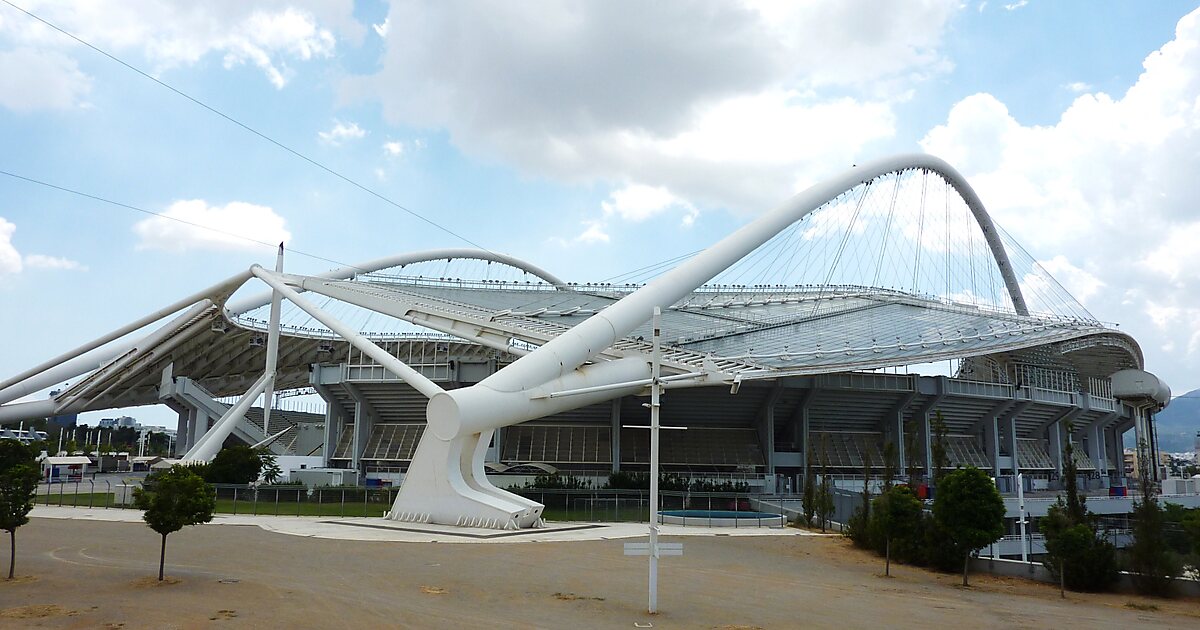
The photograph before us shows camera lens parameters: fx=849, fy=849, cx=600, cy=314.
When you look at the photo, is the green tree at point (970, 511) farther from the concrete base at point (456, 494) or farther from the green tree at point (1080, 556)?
the concrete base at point (456, 494)

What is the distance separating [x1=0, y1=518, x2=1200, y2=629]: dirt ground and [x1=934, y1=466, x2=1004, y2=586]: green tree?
116 cm

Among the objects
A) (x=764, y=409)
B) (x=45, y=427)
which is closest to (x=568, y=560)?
(x=764, y=409)

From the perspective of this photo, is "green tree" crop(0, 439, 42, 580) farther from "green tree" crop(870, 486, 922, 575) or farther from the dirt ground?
"green tree" crop(870, 486, 922, 575)

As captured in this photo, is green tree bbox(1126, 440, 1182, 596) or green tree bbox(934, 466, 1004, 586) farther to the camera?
green tree bbox(934, 466, 1004, 586)

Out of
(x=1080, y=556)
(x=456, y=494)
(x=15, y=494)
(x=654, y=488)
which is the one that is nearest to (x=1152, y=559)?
(x=1080, y=556)

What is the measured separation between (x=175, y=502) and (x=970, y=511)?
1928 centimetres

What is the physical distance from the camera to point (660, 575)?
20.4m

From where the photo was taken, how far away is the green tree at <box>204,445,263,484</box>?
44.2 m

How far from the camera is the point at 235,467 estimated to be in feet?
148

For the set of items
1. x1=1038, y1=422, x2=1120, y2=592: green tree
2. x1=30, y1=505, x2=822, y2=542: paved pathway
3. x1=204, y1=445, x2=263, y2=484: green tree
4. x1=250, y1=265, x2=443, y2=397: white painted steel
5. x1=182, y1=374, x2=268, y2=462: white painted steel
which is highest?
x1=250, y1=265, x2=443, y2=397: white painted steel

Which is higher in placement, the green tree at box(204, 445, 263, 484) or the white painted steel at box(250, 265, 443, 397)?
the white painted steel at box(250, 265, 443, 397)

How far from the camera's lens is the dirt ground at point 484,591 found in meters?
14.3

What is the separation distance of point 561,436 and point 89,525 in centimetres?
3308

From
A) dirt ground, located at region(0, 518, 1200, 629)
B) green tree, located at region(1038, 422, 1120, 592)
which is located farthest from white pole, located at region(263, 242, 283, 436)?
green tree, located at region(1038, 422, 1120, 592)
